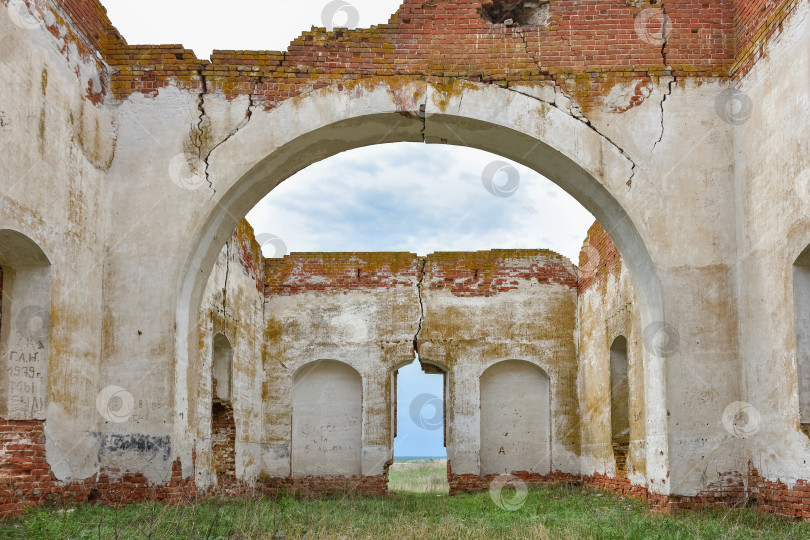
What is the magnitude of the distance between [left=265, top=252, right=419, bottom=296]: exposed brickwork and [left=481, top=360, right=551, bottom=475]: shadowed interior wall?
2.68m

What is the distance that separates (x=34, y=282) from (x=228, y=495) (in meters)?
6.80

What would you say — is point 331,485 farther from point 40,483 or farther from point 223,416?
point 40,483

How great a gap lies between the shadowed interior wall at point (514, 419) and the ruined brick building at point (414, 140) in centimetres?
744

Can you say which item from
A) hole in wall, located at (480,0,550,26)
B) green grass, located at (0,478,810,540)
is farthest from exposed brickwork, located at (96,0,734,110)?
green grass, located at (0,478,810,540)

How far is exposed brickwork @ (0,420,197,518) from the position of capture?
6.24 metres

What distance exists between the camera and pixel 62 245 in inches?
273

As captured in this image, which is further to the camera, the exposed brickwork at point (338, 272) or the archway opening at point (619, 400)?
the exposed brickwork at point (338, 272)

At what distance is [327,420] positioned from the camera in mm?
15430

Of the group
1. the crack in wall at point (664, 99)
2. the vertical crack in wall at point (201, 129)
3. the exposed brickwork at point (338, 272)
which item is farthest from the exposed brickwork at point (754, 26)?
the exposed brickwork at point (338, 272)

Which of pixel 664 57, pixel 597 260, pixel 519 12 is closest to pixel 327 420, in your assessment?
pixel 597 260

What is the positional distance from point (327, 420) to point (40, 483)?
9147mm

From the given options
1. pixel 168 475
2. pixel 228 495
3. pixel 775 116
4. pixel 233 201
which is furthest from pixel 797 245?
pixel 228 495

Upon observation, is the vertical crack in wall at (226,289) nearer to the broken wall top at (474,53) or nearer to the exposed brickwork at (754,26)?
the broken wall top at (474,53)

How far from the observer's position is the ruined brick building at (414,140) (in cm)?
658
